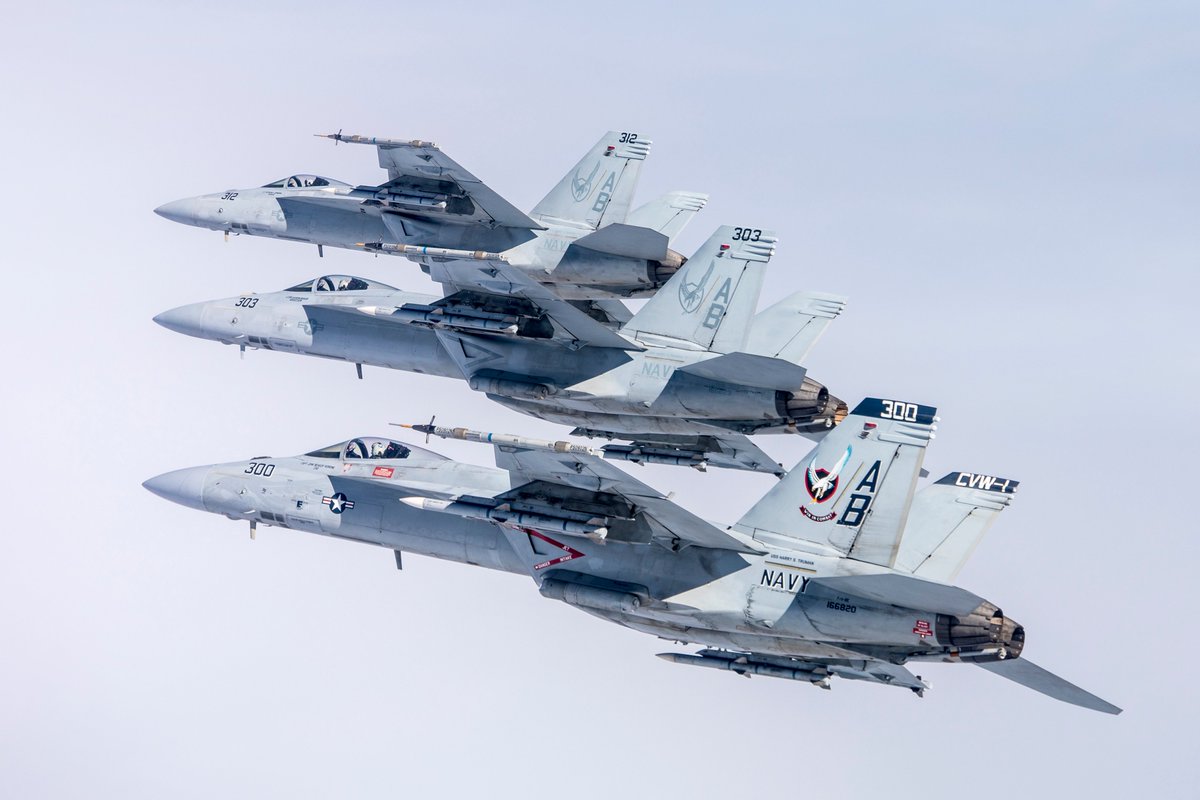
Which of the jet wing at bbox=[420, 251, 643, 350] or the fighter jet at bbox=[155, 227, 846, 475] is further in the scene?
the jet wing at bbox=[420, 251, 643, 350]

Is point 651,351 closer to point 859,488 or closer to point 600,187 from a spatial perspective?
point 600,187

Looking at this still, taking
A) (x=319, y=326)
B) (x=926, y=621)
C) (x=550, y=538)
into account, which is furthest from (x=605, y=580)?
(x=319, y=326)

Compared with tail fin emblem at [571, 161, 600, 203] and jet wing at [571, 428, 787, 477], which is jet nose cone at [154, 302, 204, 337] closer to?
tail fin emblem at [571, 161, 600, 203]

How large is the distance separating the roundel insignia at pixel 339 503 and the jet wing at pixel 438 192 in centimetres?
970

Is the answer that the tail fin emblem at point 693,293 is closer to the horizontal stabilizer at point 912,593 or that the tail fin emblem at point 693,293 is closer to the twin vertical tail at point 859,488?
the twin vertical tail at point 859,488

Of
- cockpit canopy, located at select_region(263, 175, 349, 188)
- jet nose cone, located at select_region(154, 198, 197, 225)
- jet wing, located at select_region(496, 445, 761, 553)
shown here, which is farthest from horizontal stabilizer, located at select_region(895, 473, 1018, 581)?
jet nose cone, located at select_region(154, 198, 197, 225)

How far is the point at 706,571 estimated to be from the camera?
119 feet

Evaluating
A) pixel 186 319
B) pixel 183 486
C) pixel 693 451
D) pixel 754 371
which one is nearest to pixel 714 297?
pixel 754 371

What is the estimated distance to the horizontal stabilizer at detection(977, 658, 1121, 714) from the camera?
34.9 meters

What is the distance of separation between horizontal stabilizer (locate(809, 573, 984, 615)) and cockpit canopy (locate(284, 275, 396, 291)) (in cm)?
1691

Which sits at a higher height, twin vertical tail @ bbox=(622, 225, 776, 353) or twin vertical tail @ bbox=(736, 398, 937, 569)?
twin vertical tail @ bbox=(622, 225, 776, 353)

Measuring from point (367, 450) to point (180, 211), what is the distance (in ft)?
46.5

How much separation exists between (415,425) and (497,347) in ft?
28.2

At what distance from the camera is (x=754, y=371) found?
40.3m
